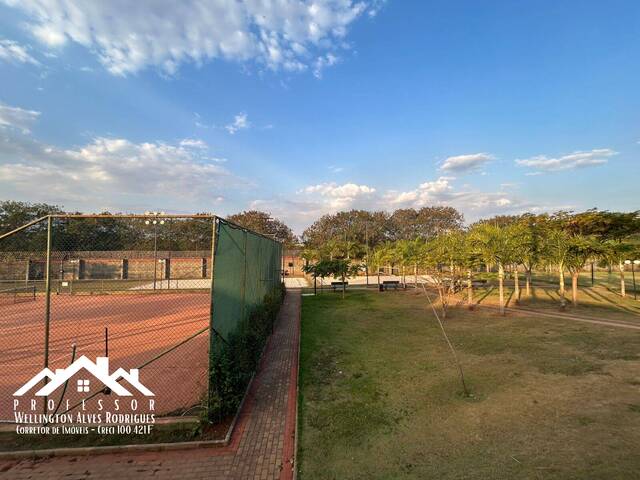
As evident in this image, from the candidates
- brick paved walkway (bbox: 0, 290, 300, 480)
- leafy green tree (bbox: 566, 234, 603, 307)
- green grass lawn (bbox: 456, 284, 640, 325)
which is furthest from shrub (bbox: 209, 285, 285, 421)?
leafy green tree (bbox: 566, 234, 603, 307)

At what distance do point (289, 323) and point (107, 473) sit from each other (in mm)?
9447

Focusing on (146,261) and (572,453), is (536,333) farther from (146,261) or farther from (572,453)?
(146,261)

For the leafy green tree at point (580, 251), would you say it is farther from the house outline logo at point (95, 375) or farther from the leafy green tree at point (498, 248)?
the house outline logo at point (95, 375)

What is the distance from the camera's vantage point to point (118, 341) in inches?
407

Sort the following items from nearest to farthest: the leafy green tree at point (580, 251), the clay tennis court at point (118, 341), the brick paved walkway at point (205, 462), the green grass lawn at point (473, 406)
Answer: the brick paved walkway at point (205, 462) < the green grass lawn at point (473, 406) < the clay tennis court at point (118, 341) < the leafy green tree at point (580, 251)

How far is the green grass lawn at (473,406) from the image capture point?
436 centimetres

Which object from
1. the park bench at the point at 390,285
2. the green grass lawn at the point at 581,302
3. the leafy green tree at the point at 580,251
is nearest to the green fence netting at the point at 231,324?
the green grass lawn at the point at 581,302

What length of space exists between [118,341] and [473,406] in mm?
10744

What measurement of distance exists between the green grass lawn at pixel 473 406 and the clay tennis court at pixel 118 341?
2.70 metres

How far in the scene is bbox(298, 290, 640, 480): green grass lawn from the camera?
4363 mm

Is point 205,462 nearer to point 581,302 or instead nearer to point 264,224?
point 581,302

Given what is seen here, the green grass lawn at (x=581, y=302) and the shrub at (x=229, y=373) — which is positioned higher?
the shrub at (x=229, y=373)

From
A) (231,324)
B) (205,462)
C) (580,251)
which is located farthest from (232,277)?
(580,251)

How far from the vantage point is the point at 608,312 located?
15445mm
